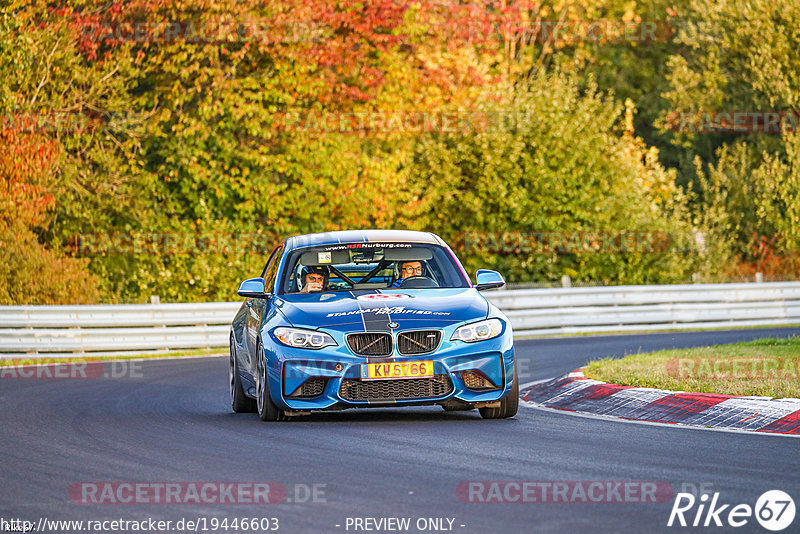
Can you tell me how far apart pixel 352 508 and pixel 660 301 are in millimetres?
21443

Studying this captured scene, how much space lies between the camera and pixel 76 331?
23.7 m

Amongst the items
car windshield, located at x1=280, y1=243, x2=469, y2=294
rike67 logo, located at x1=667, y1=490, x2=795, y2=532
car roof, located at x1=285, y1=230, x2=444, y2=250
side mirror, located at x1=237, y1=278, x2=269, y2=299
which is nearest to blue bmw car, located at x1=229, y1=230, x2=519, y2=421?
side mirror, located at x1=237, y1=278, x2=269, y2=299

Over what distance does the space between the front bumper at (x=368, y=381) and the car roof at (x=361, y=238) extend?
189 centimetres

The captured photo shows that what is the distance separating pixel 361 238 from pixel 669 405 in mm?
3277

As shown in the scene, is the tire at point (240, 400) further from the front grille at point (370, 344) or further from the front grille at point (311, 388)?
the front grille at point (370, 344)

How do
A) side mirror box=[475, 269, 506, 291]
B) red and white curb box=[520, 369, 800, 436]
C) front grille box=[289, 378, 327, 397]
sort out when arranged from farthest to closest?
side mirror box=[475, 269, 506, 291], front grille box=[289, 378, 327, 397], red and white curb box=[520, 369, 800, 436]

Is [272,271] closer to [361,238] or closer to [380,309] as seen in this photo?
[361,238]

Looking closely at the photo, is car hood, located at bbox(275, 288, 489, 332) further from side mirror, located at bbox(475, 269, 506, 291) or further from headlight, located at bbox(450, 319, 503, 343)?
side mirror, located at bbox(475, 269, 506, 291)

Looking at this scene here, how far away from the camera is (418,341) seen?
11.5m

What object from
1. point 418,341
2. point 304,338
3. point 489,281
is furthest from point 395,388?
point 489,281

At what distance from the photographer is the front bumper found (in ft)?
37.4

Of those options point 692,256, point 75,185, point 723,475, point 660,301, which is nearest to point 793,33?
point 692,256

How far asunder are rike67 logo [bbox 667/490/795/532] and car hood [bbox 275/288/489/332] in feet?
14.3

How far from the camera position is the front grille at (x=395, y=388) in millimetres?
11391
